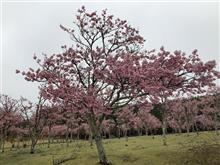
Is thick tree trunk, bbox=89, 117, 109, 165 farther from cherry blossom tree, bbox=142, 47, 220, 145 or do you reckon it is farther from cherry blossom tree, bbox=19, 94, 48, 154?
→ cherry blossom tree, bbox=19, 94, 48, 154

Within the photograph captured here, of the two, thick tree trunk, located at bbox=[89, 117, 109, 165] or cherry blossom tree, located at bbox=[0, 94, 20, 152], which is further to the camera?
cherry blossom tree, located at bbox=[0, 94, 20, 152]

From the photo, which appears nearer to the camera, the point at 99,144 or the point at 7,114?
the point at 99,144

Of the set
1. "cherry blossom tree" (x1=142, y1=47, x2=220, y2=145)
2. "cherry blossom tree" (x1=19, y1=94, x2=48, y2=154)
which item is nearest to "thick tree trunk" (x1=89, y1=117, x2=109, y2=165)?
"cherry blossom tree" (x1=142, y1=47, x2=220, y2=145)

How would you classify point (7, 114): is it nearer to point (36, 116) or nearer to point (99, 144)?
point (36, 116)

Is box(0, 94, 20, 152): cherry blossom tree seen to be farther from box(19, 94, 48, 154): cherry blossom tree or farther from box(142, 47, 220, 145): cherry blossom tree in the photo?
box(142, 47, 220, 145): cherry blossom tree

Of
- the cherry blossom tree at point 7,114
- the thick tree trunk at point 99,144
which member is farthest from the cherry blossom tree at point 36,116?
the thick tree trunk at point 99,144

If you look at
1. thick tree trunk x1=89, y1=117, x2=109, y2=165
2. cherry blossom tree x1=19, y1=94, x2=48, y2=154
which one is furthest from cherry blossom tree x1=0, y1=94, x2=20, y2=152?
thick tree trunk x1=89, y1=117, x2=109, y2=165

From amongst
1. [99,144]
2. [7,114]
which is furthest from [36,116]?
[99,144]

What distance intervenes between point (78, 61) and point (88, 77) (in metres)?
2.17

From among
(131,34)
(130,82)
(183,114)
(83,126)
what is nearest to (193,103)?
(183,114)

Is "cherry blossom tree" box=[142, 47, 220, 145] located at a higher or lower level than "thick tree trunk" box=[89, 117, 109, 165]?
higher

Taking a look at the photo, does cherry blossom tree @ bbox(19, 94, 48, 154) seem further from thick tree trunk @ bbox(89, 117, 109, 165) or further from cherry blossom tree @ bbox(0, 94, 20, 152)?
thick tree trunk @ bbox(89, 117, 109, 165)

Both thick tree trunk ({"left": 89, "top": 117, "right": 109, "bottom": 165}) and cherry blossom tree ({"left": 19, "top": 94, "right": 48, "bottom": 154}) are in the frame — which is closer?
thick tree trunk ({"left": 89, "top": 117, "right": 109, "bottom": 165})

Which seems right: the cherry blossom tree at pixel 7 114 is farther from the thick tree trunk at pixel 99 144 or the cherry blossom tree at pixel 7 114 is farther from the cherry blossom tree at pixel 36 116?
the thick tree trunk at pixel 99 144
